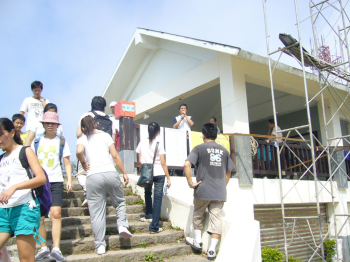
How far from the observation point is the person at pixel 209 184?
4379 mm

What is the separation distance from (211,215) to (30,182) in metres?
2.42

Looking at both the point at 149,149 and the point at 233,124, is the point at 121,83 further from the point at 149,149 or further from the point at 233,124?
the point at 149,149

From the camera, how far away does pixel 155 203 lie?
4867 mm

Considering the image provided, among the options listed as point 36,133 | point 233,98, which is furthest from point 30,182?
point 233,98

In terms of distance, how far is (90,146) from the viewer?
4.28m

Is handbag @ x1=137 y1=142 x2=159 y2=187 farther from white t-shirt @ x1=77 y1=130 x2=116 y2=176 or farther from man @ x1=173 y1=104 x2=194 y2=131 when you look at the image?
man @ x1=173 y1=104 x2=194 y2=131

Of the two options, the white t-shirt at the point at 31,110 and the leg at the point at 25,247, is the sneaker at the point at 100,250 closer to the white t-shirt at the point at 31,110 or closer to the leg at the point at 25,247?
the leg at the point at 25,247

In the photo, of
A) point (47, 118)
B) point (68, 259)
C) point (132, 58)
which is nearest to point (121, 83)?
point (132, 58)

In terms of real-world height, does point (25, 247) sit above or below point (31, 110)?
below

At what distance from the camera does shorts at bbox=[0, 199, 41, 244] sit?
112 inches

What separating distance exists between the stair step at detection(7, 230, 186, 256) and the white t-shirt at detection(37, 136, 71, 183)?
84cm

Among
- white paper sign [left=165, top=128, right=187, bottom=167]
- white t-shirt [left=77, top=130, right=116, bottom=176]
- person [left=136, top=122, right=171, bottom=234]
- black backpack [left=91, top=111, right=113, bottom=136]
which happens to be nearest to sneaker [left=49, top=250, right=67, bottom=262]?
white t-shirt [left=77, top=130, right=116, bottom=176]

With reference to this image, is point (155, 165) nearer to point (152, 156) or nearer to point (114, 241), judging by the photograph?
point (152, 156)

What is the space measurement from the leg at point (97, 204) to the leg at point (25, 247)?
1247 millimetres
